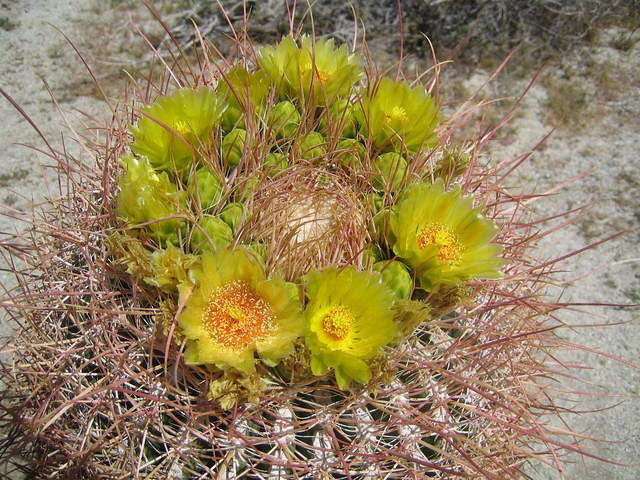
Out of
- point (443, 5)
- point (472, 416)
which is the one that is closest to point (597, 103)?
point (443, 5)

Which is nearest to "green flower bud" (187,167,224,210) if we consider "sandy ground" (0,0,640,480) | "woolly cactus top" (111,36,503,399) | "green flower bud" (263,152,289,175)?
"woolly cactus top" (111,36,503,399)

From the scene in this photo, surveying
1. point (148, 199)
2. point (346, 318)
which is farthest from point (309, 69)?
point (346, 318)

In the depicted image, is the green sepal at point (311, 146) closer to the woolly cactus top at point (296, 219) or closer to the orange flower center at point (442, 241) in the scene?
the woolly cactus top at point (296, 219)

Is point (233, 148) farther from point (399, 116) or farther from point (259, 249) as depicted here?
point (399, 116)

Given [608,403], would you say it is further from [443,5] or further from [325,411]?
[443,5]

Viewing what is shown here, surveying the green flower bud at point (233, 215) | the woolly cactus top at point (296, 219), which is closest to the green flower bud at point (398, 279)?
the woolly cactus top at point (296, 219)

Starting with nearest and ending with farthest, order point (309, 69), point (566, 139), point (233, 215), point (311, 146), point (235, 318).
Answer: point (235, 318) → point (233, 215) → point (311, 146) → point (309, 69) → point (566, 139)

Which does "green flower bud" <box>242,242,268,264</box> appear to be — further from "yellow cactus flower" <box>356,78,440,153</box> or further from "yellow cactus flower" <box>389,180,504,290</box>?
"yellow cactus flower" <box>356,78,440,153</box>
